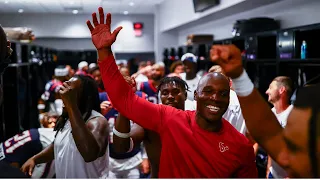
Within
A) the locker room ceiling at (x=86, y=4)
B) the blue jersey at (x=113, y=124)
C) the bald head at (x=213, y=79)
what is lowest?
the blue jersey at (x=113, y=124)

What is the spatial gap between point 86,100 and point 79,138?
40 centimetres

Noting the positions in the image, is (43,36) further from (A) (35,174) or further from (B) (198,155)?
(B) (198,155)

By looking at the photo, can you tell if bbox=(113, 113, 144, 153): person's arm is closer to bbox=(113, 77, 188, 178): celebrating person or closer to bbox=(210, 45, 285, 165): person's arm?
bbox=(113, 77, 188, 178): celebrating person

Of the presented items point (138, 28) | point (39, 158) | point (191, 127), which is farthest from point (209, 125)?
point (138, 28)

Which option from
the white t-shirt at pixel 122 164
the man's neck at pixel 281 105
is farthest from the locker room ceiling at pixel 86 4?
the man's neck at pixel 281 105

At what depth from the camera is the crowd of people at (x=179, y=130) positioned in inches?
47.4

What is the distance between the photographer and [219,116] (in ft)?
6.08

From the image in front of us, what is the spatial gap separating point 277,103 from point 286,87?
0.60ft

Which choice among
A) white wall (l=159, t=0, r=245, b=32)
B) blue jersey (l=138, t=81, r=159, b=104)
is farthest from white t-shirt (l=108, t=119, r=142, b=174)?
white wall (l=159, t=0, r=245, b=32)

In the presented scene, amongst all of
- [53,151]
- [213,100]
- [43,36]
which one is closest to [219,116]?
[213,100]

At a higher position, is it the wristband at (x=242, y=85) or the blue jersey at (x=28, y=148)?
the wristband at (x=242, y=85)

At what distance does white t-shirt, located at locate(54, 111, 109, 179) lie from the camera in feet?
7.70

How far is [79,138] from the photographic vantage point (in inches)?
85.7

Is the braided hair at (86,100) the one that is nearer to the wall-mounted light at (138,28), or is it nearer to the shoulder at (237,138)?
the shoulder at (237,138)
